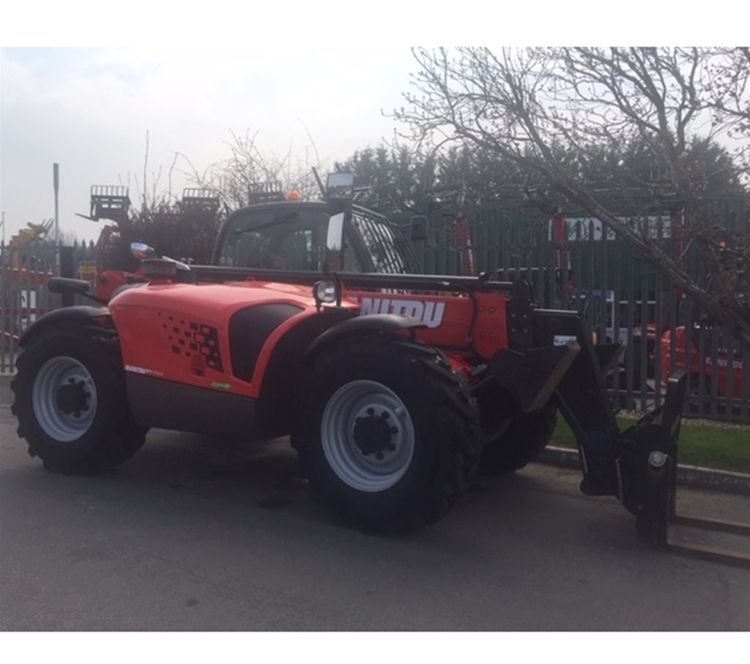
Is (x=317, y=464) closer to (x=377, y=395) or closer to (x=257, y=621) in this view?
(x=377, y=395)

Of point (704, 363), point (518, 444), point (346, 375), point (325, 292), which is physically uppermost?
point (325, 292)

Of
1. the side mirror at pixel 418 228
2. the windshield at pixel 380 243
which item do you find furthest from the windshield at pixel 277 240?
the side mirror at pixel 418 228

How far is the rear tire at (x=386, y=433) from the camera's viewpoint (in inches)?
206

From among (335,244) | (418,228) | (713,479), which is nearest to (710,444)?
(713,479)

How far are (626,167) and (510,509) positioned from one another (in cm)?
417

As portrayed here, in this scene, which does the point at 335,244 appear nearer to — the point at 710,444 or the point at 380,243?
the point at 380,243

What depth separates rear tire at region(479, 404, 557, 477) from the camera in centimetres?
682

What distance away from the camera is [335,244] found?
21.6 feet

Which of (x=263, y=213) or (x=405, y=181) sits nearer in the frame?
(x=263, y=213)

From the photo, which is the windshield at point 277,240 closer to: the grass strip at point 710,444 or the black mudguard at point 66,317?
the black mudguard at point 66,317

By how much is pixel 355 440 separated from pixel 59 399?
260 centimetres

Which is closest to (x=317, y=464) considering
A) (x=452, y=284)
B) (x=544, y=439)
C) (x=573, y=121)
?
(x=452, y=284)

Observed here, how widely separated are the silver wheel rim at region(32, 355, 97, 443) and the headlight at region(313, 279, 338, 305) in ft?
6.48

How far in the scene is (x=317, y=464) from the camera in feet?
18.6
